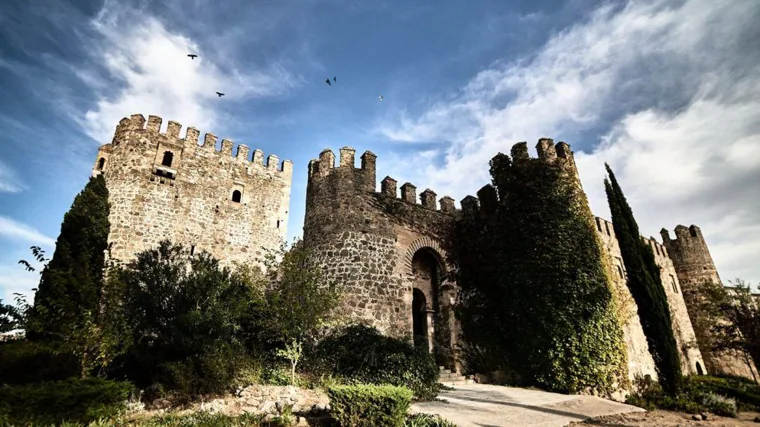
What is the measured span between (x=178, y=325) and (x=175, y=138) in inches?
531

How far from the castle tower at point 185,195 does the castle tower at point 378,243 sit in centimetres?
770

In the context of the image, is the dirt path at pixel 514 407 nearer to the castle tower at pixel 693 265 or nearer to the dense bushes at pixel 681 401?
the dense bushes at pixel 681 401

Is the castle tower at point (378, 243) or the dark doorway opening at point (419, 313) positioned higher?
the castle tower at point (378, 243)

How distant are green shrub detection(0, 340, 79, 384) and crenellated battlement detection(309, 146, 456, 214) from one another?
31.3 ft

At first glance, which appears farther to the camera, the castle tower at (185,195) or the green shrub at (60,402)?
the castle tower at (185,195)

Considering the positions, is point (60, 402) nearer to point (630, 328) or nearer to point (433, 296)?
point (433, 296)

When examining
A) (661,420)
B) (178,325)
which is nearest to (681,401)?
(661,420)

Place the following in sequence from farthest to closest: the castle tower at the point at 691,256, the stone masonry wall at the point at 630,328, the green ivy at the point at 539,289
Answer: the castle tower at the point at 691,256
the stone masonry wall at the point at 630,328
the green ivy at the point at 539,289

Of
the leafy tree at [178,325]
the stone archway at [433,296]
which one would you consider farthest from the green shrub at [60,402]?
the stone archway at [433,296]

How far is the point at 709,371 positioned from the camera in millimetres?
24953

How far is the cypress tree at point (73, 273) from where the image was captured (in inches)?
368

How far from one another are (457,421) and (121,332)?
30.0ft

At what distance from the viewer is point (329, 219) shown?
14.3 meters

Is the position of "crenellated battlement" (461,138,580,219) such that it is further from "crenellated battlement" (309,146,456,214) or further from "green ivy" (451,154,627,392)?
"crenellated battlement" (309,146,456,214)
